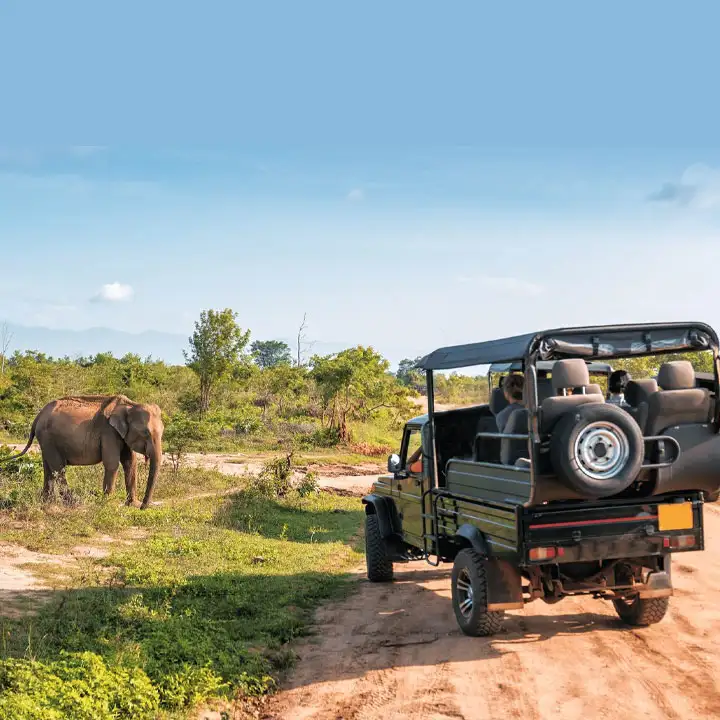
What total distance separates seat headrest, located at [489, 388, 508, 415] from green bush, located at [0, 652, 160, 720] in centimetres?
463

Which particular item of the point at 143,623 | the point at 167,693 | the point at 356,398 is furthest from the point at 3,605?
the point at 356,398

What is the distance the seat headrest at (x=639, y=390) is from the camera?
7.72 meters

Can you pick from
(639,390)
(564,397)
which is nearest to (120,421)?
(639,390)

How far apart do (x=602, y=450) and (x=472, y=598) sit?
78.8 inches

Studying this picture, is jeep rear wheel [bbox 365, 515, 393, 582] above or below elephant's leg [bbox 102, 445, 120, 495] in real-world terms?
below

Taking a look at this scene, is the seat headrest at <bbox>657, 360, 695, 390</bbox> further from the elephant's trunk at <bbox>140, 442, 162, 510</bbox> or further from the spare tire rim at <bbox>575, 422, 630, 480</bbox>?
the elephant's trunk at <bbox>140, 442, 162, 510</bbox>

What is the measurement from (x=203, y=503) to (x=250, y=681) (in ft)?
31.5

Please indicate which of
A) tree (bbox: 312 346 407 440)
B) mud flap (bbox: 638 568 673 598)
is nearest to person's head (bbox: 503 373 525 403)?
mud flap (bbox: 638 568 673 598)

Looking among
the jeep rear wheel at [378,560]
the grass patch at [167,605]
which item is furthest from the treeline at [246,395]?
the jeep rear wheel at [378,560]

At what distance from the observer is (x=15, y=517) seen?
12891mm

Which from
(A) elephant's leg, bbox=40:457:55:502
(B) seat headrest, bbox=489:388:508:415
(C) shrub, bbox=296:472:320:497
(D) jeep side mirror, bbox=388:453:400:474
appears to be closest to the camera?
(B) seat headrest, bbox=489:388:508:415

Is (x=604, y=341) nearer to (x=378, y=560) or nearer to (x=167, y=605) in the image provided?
(x=378, y=560)

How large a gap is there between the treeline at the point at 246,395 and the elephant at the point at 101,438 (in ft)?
25.8

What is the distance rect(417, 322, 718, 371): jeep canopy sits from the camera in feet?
23.0
